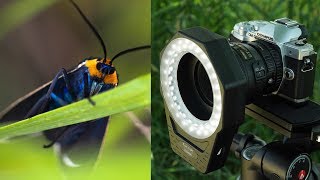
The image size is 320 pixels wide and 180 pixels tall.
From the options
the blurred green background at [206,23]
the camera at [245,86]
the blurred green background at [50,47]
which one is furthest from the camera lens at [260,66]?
the blurred green background at [206,23]

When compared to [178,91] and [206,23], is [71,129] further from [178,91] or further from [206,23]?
[178,91]


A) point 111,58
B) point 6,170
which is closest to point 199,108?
point 111,58

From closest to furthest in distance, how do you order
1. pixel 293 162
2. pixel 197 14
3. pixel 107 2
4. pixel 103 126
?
pixel 293 162
pixel 107 2
pixel 103 126
pixel 197 14

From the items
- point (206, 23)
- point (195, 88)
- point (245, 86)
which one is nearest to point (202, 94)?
point (195, 88)

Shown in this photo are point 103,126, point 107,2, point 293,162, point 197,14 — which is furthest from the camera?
point 197,14

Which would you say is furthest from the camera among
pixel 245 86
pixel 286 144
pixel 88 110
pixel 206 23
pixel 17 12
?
pixel 206 23

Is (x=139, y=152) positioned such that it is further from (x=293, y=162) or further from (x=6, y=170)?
(x=293, y=162)

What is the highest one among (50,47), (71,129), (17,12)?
(17,12)
